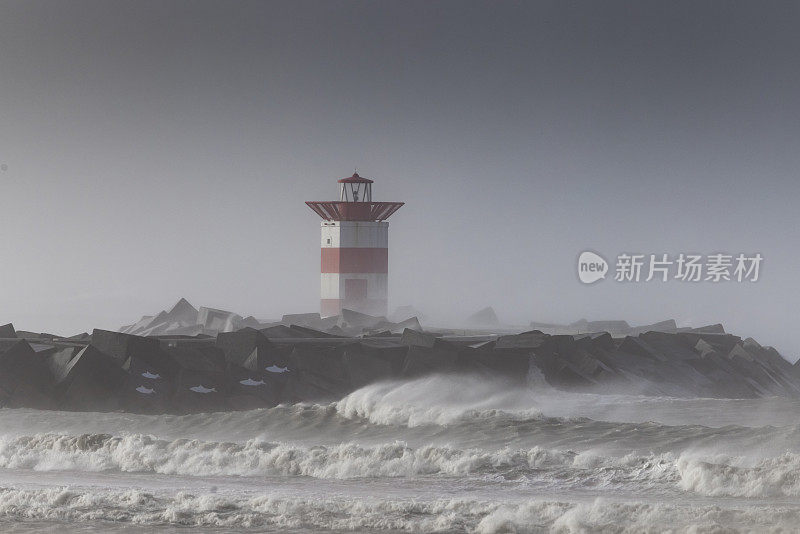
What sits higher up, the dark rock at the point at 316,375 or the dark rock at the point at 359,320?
the dark rock at the point at 359,320

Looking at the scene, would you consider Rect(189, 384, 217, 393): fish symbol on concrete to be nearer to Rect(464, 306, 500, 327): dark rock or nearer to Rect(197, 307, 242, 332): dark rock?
Rect(197, 307, 242, 332): dark rock

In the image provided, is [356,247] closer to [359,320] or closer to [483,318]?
[359,320]

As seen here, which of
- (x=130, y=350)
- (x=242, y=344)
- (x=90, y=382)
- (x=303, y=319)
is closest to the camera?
(x=90, y=382)

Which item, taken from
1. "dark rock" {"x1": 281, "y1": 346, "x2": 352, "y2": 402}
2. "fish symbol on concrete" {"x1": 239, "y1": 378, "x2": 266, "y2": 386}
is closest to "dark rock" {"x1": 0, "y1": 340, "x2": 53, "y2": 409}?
"fish symbol on concrete" {"x1": 239, "y1": 378, "x2": 266, "y2": 386}

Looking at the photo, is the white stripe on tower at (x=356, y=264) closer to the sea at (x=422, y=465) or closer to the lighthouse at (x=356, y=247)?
the lighthouse at (x=356, y=247)

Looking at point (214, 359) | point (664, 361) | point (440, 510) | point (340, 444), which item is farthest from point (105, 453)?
point (664, 361)

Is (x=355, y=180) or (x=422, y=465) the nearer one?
(x=422, y=465)

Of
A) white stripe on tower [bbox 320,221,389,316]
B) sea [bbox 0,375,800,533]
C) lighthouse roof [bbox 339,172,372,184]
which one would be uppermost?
lighthouse roof [bbox 339,172,372,184]

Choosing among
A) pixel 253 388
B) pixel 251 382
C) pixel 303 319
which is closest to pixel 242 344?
pixel 251 382

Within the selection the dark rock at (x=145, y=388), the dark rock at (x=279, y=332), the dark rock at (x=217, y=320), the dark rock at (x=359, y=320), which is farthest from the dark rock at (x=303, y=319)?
the dark rock at (x=145, y=388)
